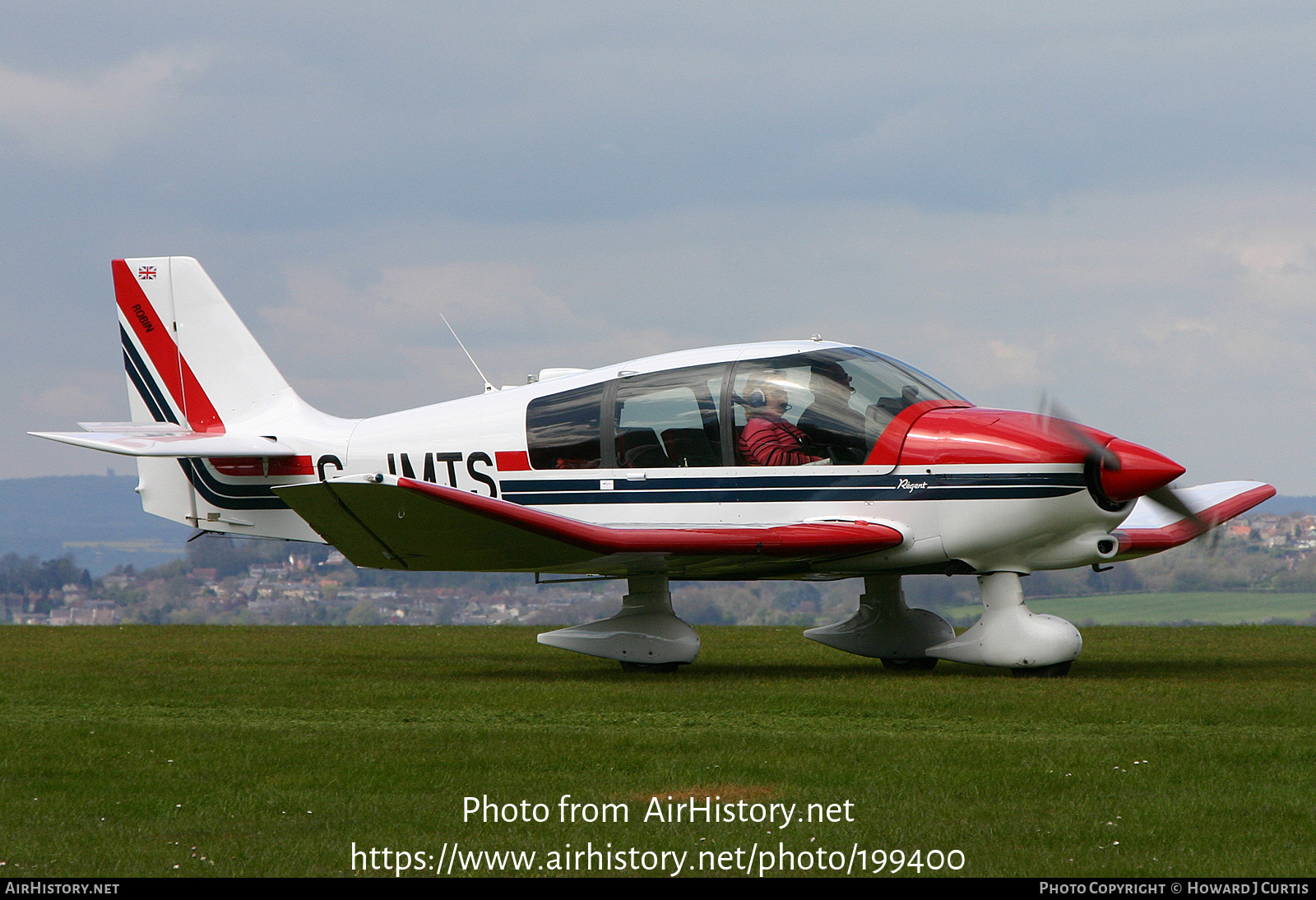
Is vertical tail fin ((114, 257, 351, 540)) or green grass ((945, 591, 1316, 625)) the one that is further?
green grass ((945, 591, 1316, 625))

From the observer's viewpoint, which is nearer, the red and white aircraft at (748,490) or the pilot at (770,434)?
the red and white aircraft at (748,490)

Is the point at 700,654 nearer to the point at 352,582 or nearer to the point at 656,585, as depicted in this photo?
the point at 656,585

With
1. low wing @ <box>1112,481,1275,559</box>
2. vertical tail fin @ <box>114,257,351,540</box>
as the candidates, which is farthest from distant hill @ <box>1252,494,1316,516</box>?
vertical tail fin @ <box>114,257,351,540</box>

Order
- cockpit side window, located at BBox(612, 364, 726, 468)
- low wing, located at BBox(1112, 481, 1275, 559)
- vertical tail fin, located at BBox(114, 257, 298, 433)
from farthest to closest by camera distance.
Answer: vertical tail fin, located at BBox(114, 257, 298, 433), low wing, located at BBox(1112, 481, 1275, 559), cockpit side window, located at BBox(612, 364, 726, 468)

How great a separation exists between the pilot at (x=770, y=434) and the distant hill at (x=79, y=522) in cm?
14068

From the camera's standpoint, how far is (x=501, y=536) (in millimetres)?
11039

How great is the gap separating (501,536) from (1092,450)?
15.2 feet

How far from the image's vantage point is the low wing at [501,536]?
34.8 ft

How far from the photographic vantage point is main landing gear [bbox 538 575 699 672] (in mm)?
12133

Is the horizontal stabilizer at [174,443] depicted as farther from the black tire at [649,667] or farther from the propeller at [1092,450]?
the propeller at [1092,450]

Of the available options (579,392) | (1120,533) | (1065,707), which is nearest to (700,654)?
(579,392)

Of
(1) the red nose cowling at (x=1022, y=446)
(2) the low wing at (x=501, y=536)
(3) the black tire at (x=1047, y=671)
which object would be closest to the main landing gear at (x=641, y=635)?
(2) the low wing at (x=501, y=536)

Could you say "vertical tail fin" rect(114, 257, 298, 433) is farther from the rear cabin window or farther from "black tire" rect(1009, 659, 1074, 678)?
"black tire" rect(1009, 659, 1074, 678)

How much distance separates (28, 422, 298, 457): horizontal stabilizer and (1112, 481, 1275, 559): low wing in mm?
7912
